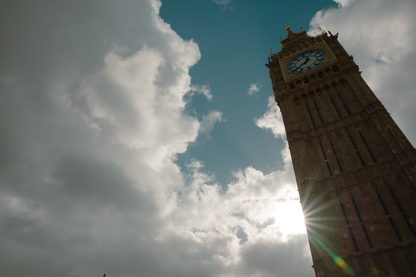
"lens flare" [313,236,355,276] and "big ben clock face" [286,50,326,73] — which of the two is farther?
"big ben clock face" [286,50,326,73]

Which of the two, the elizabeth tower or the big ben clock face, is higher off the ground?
the big ben clock face

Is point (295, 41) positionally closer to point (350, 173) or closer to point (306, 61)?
point (306, 61)

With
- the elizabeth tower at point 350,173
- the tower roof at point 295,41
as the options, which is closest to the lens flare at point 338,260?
the elizabeth tower at point 350,173

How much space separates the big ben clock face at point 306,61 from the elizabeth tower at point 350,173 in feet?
7.21

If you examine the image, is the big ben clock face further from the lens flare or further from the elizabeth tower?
the lens flare

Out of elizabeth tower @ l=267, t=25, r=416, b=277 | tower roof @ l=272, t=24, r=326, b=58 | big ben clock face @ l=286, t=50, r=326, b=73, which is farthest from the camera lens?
tower roof @ l=272, t=24, r=326, b=58

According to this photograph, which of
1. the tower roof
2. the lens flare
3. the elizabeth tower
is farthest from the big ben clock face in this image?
the lens flare

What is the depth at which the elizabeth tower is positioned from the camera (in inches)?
765

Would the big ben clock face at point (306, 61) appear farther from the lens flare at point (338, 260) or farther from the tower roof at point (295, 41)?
the lens flare at point (338, 260)

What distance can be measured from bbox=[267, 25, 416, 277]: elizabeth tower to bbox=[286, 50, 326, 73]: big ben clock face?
220 centimetres

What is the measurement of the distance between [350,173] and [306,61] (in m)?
Answer: 25.1

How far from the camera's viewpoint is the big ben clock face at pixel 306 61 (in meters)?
40.5

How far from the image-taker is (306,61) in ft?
139

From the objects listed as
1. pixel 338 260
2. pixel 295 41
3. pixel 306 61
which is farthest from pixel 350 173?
pixel 295 41
